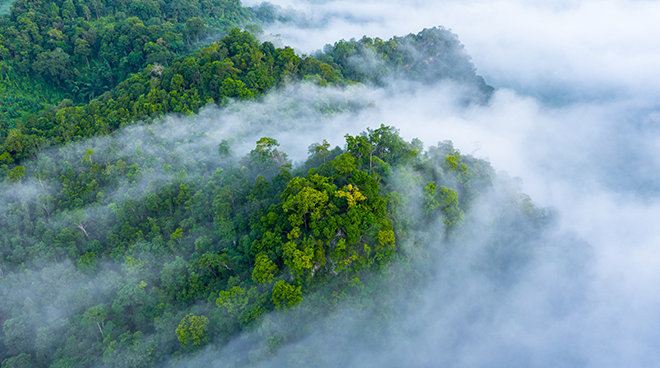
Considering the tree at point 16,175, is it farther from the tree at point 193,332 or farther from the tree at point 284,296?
the tree at point 284,296

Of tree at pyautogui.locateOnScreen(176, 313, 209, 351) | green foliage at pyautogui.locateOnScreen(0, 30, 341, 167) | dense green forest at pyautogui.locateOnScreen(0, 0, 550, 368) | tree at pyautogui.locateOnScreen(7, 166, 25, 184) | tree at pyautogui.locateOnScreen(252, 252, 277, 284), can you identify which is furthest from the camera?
green foliage at pyautogui.locateOnScreen(0, 30, 341, 167)

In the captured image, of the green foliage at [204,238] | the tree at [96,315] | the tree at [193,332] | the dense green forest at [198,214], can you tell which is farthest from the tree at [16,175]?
the tree at [193,332]

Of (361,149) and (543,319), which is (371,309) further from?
(543,319)

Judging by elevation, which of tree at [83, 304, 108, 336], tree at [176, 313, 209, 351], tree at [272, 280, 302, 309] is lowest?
tree at [83, 304, 108, 336]

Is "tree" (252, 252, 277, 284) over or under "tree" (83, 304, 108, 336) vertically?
over

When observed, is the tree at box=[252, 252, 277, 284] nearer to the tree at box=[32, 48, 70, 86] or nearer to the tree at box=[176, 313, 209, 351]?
the tree at box=[176, 313, 209, 351]

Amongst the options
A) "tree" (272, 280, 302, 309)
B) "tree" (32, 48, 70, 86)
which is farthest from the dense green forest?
"tree" (32, 48, 70, 86)

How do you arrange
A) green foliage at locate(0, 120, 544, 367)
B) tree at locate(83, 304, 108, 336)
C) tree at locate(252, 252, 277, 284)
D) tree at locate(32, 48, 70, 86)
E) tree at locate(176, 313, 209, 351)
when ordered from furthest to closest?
tree at locate(32, 48, 70, 86) < tree at locate(83, 304, 108, 336) < green foliage at locate(0, 120, 544, 367) < tree at locate(252, 252, 277, 284) < tree at locate(176, 313, 209, 351)
